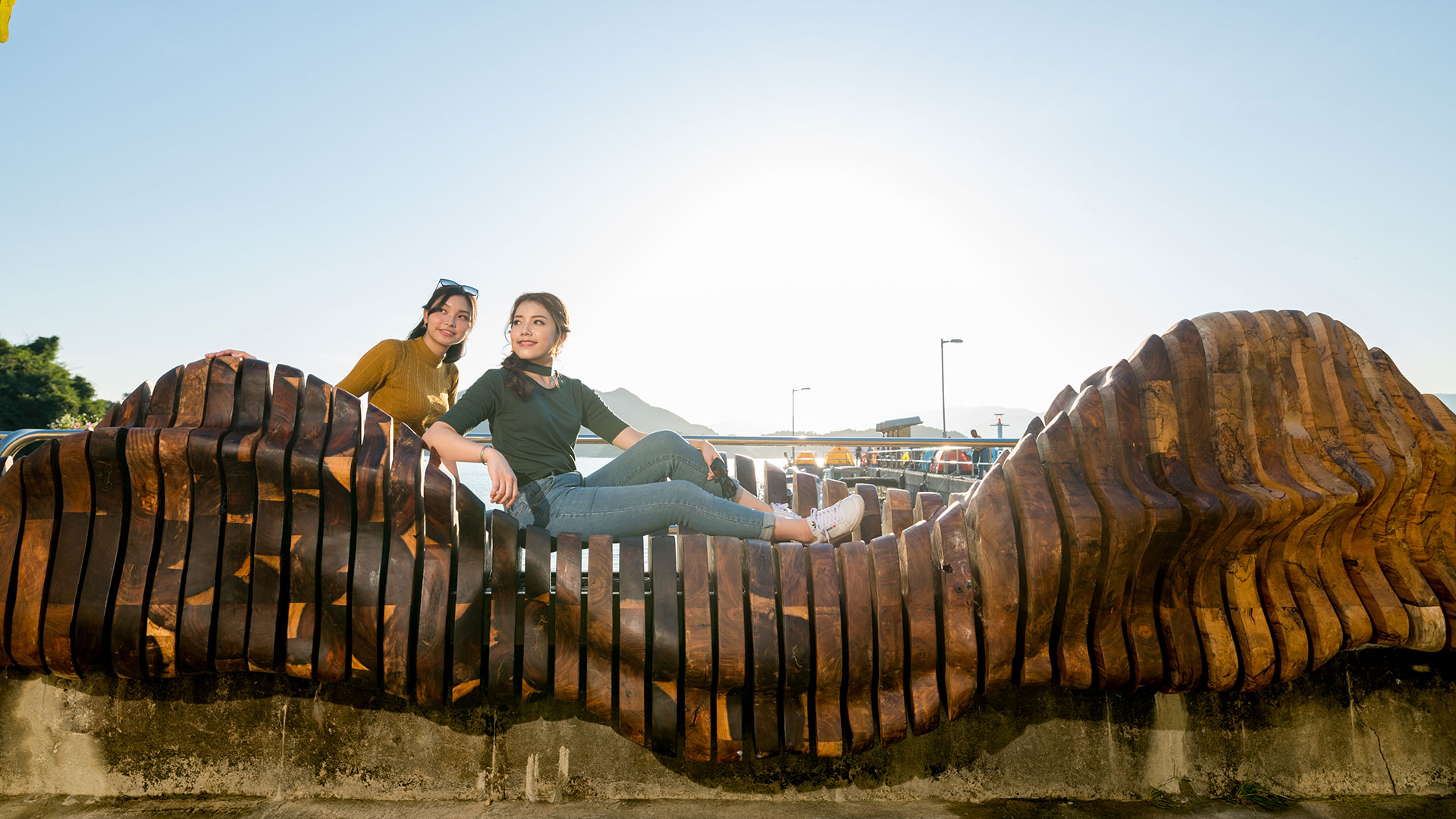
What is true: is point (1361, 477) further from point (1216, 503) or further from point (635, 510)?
point (635, 510)

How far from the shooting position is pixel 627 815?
2195 mm

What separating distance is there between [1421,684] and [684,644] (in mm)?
2539

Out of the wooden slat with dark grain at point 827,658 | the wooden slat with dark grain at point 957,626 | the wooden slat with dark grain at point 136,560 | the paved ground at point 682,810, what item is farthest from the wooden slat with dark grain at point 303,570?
the wooden slat with dark grain at point 957,626

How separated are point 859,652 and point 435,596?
4.10 feet

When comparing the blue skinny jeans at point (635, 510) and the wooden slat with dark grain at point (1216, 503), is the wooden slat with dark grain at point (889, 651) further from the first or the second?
the wooden slat with dark grain at point (1216, 503)

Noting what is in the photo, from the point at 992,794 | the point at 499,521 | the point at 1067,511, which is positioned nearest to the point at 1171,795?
the point at 992,794

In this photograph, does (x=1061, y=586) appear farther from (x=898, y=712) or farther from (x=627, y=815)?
(x=627, y=815)

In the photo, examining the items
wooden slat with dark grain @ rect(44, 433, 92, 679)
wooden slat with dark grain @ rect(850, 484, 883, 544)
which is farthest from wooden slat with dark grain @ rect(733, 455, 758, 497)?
wooden slat with dark grain @ rect(44, 433, 92, 679)

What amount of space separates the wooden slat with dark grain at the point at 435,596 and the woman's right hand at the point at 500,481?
0.21 m

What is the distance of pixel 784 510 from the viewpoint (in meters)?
3.08

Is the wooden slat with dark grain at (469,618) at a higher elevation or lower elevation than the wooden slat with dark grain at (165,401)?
lower

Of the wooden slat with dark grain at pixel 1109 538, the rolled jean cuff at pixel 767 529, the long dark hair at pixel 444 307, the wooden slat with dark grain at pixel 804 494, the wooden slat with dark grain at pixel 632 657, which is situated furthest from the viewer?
the long dark hair at pixel 444 307

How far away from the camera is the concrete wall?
2.29 metres

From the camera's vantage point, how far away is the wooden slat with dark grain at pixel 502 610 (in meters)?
2.14
